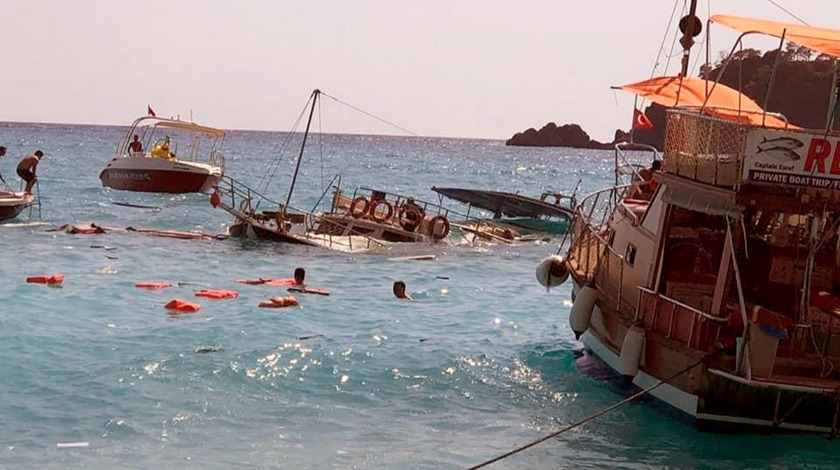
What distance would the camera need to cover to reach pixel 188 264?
32812mm

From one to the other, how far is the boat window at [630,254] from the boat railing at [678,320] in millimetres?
1269

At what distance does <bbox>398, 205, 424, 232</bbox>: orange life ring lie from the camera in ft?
130

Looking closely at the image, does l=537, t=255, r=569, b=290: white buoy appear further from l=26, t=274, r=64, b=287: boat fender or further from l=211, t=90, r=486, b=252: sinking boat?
l=211, t=90, r=486, b=252: sinking boat

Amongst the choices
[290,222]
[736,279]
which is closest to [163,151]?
[290,222]

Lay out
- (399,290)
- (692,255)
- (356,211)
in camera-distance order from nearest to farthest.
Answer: (692,255)
(399,290)
(356,211)

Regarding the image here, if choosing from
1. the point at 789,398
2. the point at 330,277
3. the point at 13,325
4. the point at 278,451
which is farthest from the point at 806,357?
the point at 330,277

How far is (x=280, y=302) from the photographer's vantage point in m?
25.2

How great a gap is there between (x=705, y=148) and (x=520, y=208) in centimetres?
3485

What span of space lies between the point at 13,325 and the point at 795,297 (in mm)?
15184

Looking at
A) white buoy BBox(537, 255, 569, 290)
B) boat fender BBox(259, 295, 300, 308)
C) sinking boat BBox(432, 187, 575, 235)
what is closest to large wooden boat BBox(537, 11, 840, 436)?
white buoy BBox(537, 255, 569, 290)

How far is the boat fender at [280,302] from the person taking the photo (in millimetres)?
25109

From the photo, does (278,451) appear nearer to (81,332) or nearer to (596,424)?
(596,424)

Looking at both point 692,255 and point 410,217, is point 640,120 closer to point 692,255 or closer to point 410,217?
point 692,255

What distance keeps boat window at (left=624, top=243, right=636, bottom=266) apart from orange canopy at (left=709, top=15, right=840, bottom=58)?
3.81 metres
